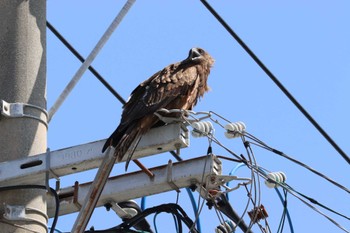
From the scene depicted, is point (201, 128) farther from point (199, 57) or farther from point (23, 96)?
point (199, 57)

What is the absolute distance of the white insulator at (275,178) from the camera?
20.8 ft

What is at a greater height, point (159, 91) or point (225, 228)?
point (159, 91)

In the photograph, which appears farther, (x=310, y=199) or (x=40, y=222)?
(x=310, y=199)

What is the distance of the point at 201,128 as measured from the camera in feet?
19.7

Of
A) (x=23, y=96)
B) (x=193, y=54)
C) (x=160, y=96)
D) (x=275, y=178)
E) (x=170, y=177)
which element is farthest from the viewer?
(x=193, y=54)

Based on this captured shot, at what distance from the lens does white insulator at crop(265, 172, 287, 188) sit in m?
6.33

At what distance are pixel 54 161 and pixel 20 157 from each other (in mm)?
235

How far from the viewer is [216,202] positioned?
20.9ft

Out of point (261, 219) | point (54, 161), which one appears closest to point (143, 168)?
point (54, 161)

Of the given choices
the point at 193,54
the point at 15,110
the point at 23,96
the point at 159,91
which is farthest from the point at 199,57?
the point at 15,110

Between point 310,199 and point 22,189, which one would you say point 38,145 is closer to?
point 22,189

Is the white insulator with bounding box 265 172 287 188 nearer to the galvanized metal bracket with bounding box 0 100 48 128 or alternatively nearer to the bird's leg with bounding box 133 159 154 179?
the bird's leg with bounding box 133 159 154 179

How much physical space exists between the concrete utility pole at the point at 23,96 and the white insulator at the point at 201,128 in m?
0.95

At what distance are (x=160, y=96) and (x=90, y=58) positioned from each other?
578mm
